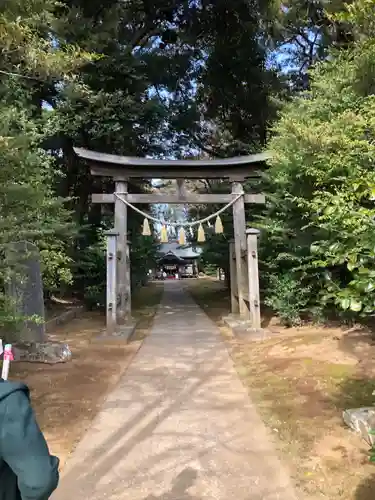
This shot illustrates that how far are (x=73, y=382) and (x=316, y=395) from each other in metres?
3.25

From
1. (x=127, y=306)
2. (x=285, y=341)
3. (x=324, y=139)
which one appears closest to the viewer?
(x=324, y=139)

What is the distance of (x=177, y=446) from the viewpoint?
4109 mm

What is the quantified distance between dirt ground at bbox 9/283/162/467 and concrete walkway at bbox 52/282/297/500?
0.19 meters

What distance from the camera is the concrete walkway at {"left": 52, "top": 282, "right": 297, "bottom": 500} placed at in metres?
3.28

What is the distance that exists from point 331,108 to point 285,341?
484cm

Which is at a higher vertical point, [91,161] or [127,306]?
[91,161]

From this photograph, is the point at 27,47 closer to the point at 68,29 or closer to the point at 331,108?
the point at 331,108

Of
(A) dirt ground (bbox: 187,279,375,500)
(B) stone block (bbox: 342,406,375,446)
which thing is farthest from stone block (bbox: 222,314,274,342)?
(B) stone block (bbox: 342,406,375,446)

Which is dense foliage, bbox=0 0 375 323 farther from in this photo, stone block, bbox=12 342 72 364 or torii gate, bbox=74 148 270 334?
stone block, bbox=12 342 72 364

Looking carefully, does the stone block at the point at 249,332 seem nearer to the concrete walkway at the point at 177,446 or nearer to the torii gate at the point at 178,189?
the torii gate at the point at 178,189

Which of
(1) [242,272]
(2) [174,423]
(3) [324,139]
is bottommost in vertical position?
(2) [174,423]

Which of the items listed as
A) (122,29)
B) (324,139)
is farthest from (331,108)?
(122,29)

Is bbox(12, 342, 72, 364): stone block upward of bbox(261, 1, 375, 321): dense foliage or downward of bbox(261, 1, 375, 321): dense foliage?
downward

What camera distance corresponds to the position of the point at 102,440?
14.1 feet
